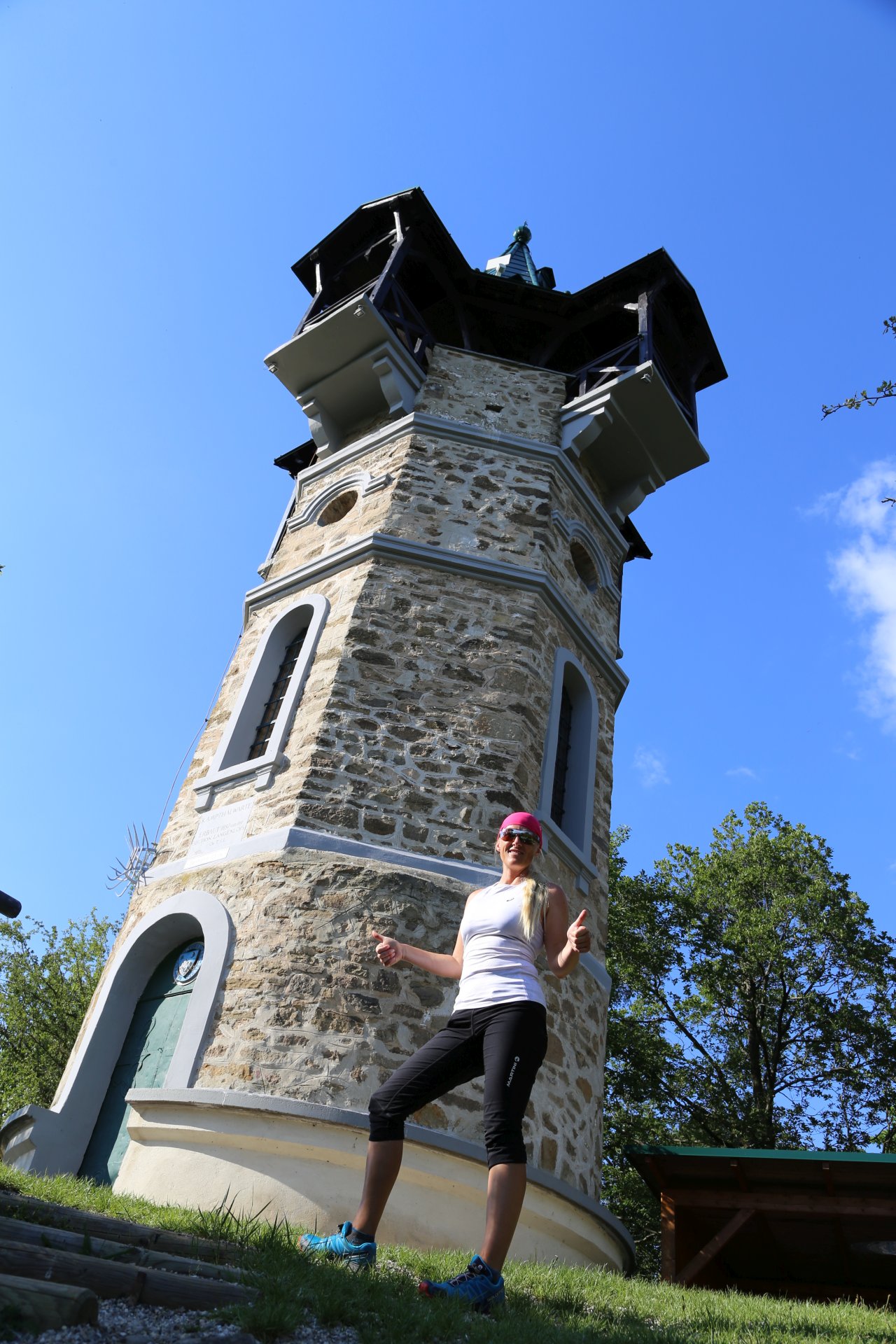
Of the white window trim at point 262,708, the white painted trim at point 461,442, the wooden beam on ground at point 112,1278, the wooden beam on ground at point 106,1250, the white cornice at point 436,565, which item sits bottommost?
the wooden beam on ground at point 112,1278

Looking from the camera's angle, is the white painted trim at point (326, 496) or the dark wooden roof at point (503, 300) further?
the dark wooden roof at point (503, 300)

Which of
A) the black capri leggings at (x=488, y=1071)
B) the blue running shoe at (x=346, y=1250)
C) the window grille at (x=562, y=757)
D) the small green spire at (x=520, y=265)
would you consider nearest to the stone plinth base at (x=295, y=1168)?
the blue running shoe at (x=346, y=1250)

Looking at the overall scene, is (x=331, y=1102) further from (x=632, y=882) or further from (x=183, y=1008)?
(x=632, y=882)

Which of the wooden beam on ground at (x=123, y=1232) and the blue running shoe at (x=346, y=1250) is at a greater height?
the blue running shoe at (x=346, y=1250)

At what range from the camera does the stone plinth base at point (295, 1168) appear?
21.0 ft

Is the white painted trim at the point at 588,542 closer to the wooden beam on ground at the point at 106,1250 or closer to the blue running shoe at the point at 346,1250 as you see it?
the blue running shoe at the point at 346,1250

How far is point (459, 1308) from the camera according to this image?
3.54 metres

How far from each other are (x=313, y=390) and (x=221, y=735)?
14.6 feet

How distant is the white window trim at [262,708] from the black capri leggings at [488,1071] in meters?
4.39

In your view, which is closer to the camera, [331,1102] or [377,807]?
[331,1102]

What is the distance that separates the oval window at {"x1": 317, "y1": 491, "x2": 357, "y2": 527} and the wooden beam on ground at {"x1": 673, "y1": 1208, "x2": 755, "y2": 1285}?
719cm

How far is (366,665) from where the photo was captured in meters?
8.84

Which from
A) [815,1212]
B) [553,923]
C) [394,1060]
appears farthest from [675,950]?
[553,923]

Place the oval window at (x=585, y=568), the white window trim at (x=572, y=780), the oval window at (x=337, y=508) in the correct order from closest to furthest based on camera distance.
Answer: the white window trim at (x=572, y=780), the oval window at (x=337, y=508), the oval window at (x=585, y=568)
